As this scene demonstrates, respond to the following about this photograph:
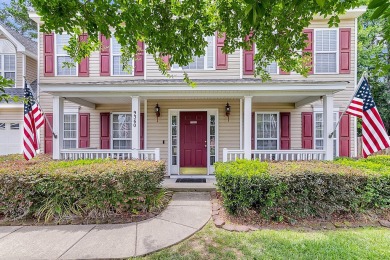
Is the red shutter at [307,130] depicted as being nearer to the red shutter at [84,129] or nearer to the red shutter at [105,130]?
the red shutter at [105,130]

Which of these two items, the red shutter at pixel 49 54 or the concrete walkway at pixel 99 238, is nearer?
the concrete walkway at pixel 99 238

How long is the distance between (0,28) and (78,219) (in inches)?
364

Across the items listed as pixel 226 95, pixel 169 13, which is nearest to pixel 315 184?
pixel 226 95

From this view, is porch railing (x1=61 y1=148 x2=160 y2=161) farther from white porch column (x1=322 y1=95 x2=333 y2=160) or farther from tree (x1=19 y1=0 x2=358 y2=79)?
white porch column (x1=322 y1=95 x2=333 y2=160)

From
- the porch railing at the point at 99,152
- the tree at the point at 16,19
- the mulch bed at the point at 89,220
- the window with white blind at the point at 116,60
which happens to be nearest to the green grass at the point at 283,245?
the mulch bed at the point at 89,220

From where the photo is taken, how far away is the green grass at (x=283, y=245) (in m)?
2.97

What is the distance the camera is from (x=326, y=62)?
7.81m

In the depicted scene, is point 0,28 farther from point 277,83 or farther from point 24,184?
point 277,83

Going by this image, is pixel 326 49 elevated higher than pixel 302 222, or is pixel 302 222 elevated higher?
pixel 326 49

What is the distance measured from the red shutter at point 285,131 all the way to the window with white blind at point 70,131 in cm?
774

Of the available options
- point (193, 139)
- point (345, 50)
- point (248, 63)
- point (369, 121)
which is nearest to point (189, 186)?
point (193, 139)

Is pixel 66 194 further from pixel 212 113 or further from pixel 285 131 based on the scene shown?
pixel 285 131

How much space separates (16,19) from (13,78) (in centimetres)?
1158

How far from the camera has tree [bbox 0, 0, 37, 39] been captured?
15266 millimetres
